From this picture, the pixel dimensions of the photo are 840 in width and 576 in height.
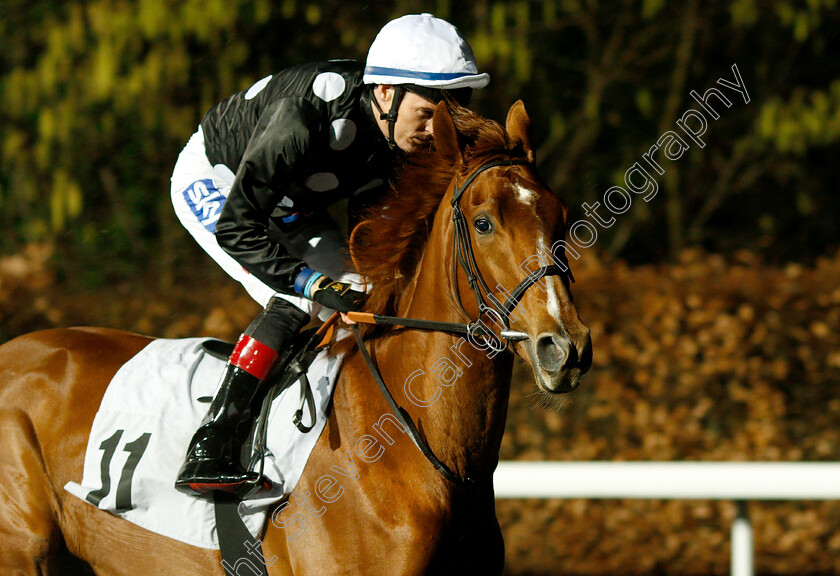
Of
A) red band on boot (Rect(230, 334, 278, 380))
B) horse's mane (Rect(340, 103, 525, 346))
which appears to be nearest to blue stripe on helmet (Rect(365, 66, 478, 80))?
horse's mane (Rect(340, 103, 525, 346))

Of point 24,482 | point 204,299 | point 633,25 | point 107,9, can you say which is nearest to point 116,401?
point 24,482

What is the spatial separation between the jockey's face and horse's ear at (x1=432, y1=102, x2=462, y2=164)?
213mm

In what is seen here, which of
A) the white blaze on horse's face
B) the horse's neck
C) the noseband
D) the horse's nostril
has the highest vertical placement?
the white blaze on horse's face

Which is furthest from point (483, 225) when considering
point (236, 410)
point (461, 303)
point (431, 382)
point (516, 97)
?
point (516, 97)

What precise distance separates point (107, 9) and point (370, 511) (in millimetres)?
5290

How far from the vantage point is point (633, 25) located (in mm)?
7594

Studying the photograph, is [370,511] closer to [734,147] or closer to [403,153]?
[403,153]

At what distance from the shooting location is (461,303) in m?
2.36

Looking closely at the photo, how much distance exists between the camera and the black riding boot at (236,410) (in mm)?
2500

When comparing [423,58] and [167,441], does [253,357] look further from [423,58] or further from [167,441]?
[423,58]

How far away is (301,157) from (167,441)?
943 mm

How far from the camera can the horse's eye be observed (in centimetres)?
225

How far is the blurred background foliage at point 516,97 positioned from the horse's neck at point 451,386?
4.52 meters

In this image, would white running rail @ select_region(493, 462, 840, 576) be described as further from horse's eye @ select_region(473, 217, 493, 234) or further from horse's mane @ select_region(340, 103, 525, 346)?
horse's eye @ select_region(473, 217, 493, 234)
